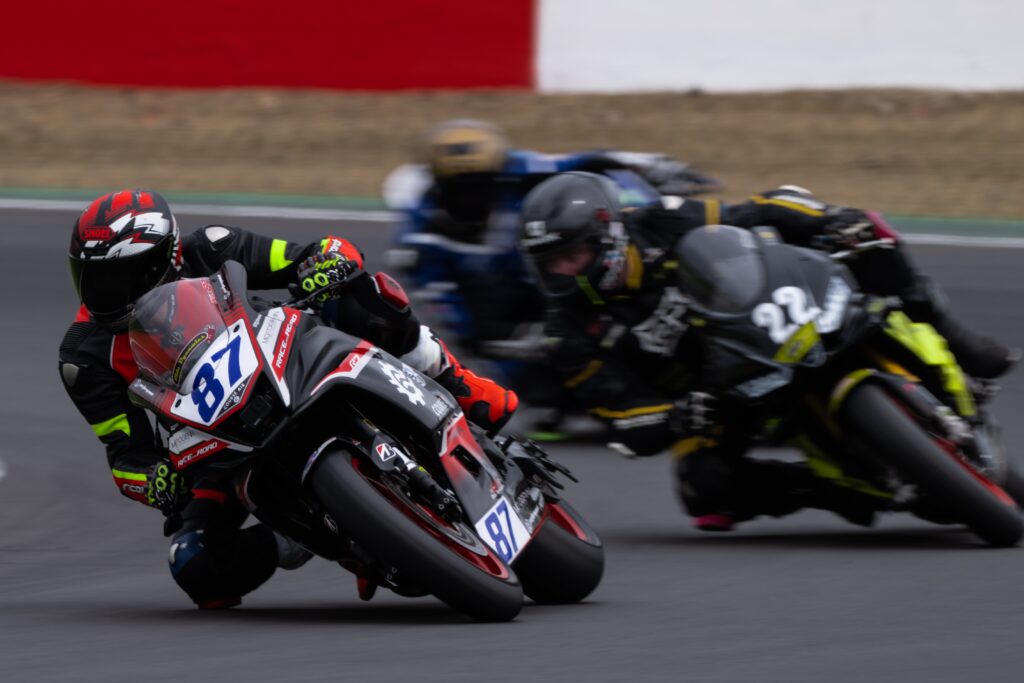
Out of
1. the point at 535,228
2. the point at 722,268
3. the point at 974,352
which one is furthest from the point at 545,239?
the point at 974,352

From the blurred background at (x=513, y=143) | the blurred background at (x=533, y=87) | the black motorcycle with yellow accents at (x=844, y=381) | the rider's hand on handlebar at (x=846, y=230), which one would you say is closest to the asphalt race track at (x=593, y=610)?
the blurred background at (x=513, y=143)

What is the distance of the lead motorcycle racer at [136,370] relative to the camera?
16.1 ft

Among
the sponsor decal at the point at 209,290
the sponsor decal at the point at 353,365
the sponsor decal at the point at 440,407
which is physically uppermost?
the sponsor decal at the point at 209,290

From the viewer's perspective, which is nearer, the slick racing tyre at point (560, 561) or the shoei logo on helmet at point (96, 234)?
the slick racing tyre at point (560, 561)

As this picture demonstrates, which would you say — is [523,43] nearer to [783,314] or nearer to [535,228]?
[535,228]

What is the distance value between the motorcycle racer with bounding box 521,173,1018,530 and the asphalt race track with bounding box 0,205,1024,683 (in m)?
0.21

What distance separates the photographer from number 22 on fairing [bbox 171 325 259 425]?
434cm

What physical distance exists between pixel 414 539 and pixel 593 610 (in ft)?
2.71

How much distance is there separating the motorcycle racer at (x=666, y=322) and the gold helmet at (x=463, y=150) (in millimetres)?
1875

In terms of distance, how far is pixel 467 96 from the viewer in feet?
52.8

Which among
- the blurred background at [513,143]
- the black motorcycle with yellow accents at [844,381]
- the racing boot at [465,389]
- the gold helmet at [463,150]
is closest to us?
→ the blurred background at [513,143]

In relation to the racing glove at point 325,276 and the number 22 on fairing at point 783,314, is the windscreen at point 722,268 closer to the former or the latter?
the number 22 on fairing at point 783,314

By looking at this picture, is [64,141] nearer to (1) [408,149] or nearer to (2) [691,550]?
(1) [408,149]

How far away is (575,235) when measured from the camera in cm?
610
